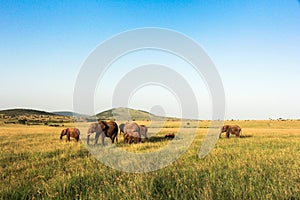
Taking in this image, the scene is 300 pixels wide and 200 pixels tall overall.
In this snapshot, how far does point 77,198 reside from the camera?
5.61 m

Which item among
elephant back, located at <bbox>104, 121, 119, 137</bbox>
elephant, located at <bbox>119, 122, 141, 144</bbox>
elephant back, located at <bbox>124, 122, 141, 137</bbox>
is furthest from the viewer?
elephant back, located at <bbox>124, 122, 141, 137</bbox>

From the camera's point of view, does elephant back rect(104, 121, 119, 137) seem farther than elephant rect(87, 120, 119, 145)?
Yes

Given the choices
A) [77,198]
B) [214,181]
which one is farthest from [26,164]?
[214,181]

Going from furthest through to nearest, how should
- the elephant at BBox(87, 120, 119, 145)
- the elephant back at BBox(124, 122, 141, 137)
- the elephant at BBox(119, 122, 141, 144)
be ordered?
the elephant back at BBox(124, 122, 141, 137)
the elephant at BBox(119, 122, 141, 144)
the elephant at BBox(87, 120, 119, 145)

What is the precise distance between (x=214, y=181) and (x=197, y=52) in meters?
7.76

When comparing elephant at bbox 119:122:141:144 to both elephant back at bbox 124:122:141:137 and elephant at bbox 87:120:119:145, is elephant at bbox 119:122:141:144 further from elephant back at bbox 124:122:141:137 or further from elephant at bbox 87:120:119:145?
elephant at bbox 87:120:119:145

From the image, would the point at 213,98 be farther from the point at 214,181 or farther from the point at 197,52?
the point at 214,181

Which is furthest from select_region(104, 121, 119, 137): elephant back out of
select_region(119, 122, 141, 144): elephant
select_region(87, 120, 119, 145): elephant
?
select_region(119, 122, 141, 144): elephant

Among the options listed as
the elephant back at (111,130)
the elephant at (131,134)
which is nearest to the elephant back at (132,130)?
the elephant at (131,134)

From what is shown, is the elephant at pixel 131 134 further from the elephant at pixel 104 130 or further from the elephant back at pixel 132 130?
the elephant at pixel 104 130

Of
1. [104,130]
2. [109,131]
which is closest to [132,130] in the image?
[109,131]

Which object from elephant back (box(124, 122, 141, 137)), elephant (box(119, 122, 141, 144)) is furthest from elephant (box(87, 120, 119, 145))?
elephant back (box(124, 122, 141, 137))

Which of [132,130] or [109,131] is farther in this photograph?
[132,130]

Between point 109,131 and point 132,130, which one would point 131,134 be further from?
point 109,131
